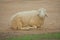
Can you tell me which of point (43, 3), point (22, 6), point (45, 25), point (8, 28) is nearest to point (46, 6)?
point (43, 3)

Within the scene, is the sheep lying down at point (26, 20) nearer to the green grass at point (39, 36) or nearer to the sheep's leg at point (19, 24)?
the sheep's leg at point (19, 24)

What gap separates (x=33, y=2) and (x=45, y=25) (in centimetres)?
97

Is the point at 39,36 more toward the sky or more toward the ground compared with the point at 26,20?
more toward the ground

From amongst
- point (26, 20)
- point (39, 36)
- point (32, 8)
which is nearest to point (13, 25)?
point (26, 20)

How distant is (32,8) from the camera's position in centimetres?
317

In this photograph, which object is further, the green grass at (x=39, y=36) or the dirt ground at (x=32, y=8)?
the dirt ground at (x=32, y=8)

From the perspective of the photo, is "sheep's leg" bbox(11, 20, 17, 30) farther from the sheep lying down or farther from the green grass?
the green grass

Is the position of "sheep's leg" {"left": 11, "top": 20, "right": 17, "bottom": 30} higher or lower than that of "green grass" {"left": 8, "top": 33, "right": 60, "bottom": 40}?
higher

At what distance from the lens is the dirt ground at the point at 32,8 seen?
2494 mm

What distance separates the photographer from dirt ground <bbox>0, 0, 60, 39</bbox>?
2.49 meters

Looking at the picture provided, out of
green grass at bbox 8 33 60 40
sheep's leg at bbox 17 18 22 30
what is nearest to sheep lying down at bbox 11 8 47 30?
sheep's leg at bbox 17 18 22 30

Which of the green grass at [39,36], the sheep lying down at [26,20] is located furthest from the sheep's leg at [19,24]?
the green grass at [39,36]

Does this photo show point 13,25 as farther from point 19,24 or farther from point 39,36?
point 39,36

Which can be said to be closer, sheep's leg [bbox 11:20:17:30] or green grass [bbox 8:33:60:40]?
green grass [bbox 8:33:60:40]
